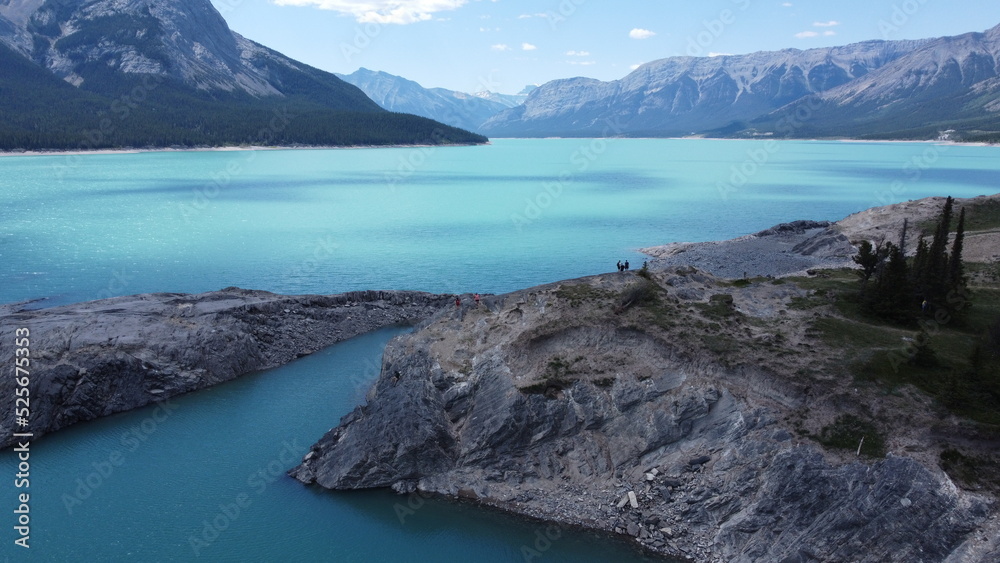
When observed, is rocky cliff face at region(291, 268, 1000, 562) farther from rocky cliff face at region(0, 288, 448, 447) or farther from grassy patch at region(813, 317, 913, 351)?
rocky cliff face at region(0, 288, 448, 447)

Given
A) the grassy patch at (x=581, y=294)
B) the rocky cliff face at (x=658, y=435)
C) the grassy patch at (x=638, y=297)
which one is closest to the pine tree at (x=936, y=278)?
the rocky cliff face at (x=658, y=435)

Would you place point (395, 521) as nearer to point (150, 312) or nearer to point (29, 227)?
point (150, 312)

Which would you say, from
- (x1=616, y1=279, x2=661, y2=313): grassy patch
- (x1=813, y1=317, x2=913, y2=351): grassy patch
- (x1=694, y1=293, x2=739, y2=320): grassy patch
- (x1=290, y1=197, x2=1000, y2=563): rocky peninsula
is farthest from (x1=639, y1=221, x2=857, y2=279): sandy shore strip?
(x1=813, y1=317, x2=913, y2=351): grassy patch

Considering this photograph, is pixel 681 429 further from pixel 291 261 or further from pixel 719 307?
pixel 291 261

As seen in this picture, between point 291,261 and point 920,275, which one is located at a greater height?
point 920,275

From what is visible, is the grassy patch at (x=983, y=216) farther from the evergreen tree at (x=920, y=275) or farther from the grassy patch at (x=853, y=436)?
the grassy patch at (x=853, y=436)

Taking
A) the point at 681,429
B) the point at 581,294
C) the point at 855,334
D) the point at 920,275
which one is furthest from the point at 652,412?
the point at 920,275
